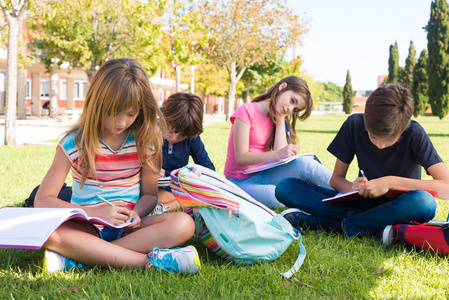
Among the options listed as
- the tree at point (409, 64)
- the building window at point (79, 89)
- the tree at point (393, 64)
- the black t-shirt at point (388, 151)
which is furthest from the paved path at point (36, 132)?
the tree at point (393, 64)

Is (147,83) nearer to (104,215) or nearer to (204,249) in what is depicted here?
(104,215)

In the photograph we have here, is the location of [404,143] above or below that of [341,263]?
above

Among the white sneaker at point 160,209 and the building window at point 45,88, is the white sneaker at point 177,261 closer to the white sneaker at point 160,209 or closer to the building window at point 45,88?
the white sneaker at point 160,209

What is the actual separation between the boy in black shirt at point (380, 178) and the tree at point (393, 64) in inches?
2038

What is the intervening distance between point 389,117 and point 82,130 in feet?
5.72

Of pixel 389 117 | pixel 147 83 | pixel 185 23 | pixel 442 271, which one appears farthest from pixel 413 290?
pixel 185 23

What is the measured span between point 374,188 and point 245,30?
71.6ft

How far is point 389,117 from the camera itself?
9.04ft

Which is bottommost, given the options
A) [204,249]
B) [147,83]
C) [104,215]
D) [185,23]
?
[204,249]

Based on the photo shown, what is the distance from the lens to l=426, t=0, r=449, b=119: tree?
28.8 m

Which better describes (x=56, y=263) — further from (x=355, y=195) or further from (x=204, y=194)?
(x=355, y=195)

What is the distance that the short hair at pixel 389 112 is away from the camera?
276 cm

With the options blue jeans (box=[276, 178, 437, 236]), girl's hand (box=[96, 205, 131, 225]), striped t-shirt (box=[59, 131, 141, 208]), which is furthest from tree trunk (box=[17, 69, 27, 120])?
girl's hand (box=[96, 205, 131, 225])

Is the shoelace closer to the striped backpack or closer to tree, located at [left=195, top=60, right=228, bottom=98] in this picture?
the striped backpack
